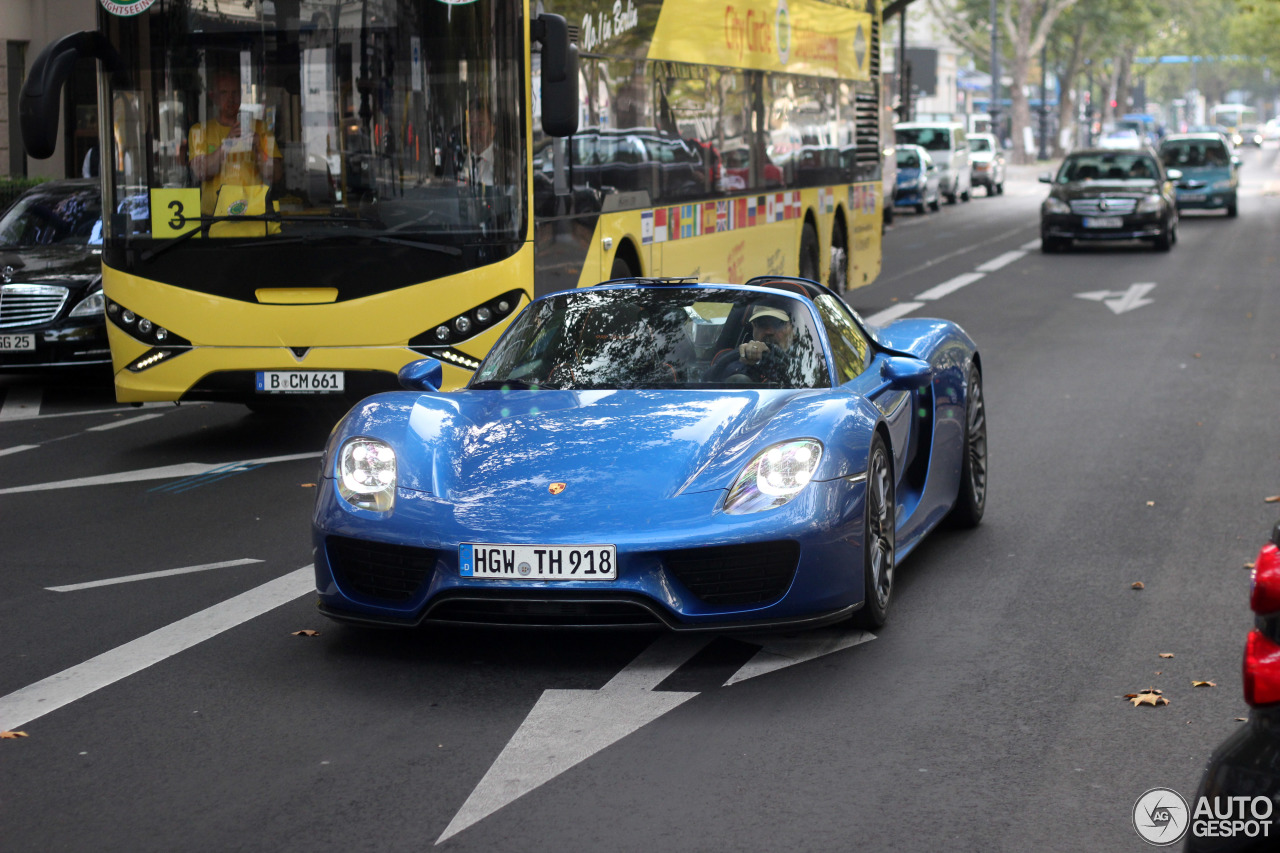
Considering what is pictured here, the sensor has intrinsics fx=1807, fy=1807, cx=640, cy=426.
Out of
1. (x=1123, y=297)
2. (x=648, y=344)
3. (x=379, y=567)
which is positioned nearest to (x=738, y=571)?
(x=379, y=567)

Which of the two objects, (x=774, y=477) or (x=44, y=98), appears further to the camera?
(x=44, y=98)

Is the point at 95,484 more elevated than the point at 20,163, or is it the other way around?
the point at 20,163

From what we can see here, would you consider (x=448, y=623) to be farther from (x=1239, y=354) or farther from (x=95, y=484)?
(x=1239, y=354)

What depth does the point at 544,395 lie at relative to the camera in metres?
6.50

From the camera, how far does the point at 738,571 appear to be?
18.4ft

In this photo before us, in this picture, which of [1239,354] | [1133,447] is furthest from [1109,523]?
[1239,354]

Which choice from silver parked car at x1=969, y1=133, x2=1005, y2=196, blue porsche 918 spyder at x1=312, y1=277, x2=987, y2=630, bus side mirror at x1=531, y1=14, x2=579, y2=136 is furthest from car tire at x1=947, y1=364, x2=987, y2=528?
silver parked car at x1=969, y1=133, x2=1005, y2=196

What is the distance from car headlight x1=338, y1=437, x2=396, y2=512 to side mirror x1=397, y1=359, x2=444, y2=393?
92 centimetres

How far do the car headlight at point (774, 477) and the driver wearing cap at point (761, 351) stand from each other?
2.50 ft

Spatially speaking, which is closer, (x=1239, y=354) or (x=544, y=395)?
(x=544, y=395)

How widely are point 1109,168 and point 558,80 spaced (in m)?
19.9

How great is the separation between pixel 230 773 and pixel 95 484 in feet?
17.2

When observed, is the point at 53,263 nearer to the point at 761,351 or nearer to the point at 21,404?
the point at 21,404

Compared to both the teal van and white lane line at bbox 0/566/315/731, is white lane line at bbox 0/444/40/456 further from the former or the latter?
the teal van
